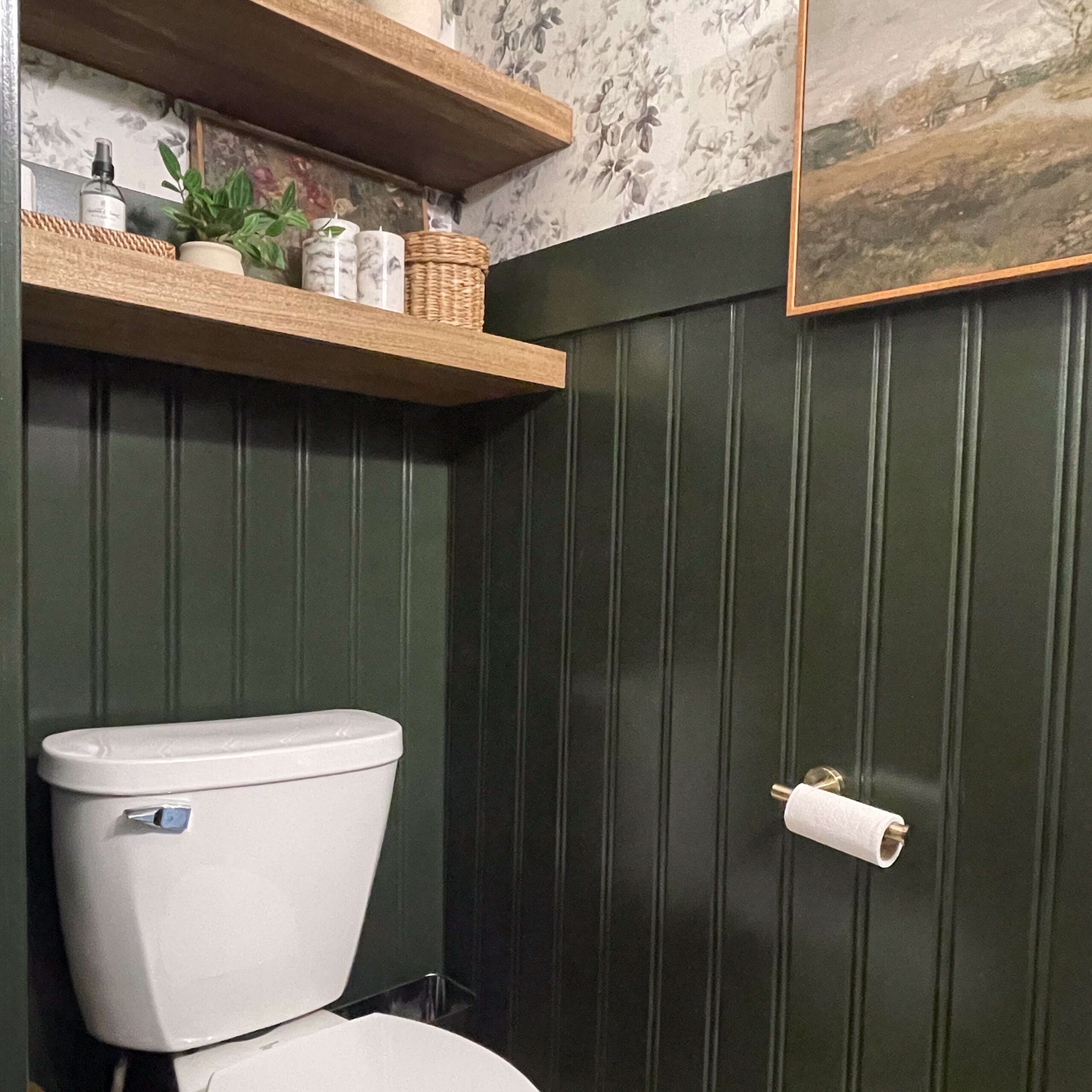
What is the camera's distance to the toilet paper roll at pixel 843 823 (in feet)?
2.85

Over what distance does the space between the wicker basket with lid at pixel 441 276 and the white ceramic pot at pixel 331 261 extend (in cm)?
10

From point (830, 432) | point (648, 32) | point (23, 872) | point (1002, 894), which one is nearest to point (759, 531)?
point (830, 432)

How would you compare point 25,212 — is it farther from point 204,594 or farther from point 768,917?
point 768,917

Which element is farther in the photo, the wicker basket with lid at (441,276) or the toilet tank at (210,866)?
the wicker basket with lid at (441,276)

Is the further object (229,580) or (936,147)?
(229,580)

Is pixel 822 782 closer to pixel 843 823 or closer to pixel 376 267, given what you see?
pixel 843 823

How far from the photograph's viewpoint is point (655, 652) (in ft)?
3.87

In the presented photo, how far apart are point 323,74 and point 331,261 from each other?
0.25 meters

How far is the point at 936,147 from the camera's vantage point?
0.88 meters

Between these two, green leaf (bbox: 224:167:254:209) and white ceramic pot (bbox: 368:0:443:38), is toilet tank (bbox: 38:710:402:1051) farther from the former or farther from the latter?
white ceramic pot (bbox: 368:0:443:38)

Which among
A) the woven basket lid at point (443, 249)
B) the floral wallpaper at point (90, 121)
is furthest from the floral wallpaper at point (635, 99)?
the floral wallpaper at point (90, 121)

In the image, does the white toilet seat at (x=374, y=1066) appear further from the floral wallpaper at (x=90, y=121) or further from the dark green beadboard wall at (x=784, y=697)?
the floral wallpaper at (x=90, y=121)

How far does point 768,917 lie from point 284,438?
0.99 metres

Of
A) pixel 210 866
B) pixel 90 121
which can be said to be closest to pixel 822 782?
pixel 210 866
